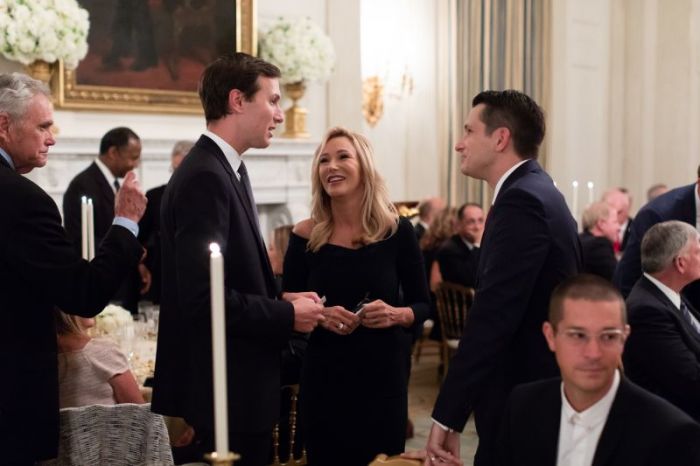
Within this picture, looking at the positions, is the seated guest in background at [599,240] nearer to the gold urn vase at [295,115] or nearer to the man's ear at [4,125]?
the gold urn vase at [295,115]

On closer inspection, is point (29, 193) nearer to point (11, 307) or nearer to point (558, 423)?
point (11, 307)

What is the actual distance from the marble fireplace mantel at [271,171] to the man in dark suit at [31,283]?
4765 millimetres

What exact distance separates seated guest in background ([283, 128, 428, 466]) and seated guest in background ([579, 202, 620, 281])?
294 cm

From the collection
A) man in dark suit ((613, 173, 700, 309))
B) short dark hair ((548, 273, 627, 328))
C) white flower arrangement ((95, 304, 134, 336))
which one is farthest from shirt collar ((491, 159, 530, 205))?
white flower arrangement ((95, 304, 134, 336))

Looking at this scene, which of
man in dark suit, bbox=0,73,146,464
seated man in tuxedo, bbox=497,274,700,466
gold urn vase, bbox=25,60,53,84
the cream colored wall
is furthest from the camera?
the cream colored wall

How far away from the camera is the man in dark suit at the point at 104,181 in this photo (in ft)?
20.8

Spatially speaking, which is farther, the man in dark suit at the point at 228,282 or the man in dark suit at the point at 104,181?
the man in dark suit at the point at 104,181

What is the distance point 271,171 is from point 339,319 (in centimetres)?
530

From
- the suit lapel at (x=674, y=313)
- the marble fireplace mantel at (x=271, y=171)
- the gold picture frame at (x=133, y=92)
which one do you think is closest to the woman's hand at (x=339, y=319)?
the suit lapel at (x=674, y=313)

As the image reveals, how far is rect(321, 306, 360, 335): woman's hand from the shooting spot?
10.5 ft

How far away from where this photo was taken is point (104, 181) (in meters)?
6.45

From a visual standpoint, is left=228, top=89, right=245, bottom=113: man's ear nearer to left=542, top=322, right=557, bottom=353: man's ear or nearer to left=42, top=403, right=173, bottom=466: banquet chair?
left=42, top=403, right=173, bottom=466: banquet chair

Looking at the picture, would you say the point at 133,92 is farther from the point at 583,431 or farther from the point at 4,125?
the point at 583,431

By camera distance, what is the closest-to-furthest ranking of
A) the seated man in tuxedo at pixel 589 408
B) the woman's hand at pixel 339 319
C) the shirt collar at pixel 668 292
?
the seated man in tuxedo at pixel 589 408, the woman's hand at pixel 339 319, the shirt collar at pixel 668 292
